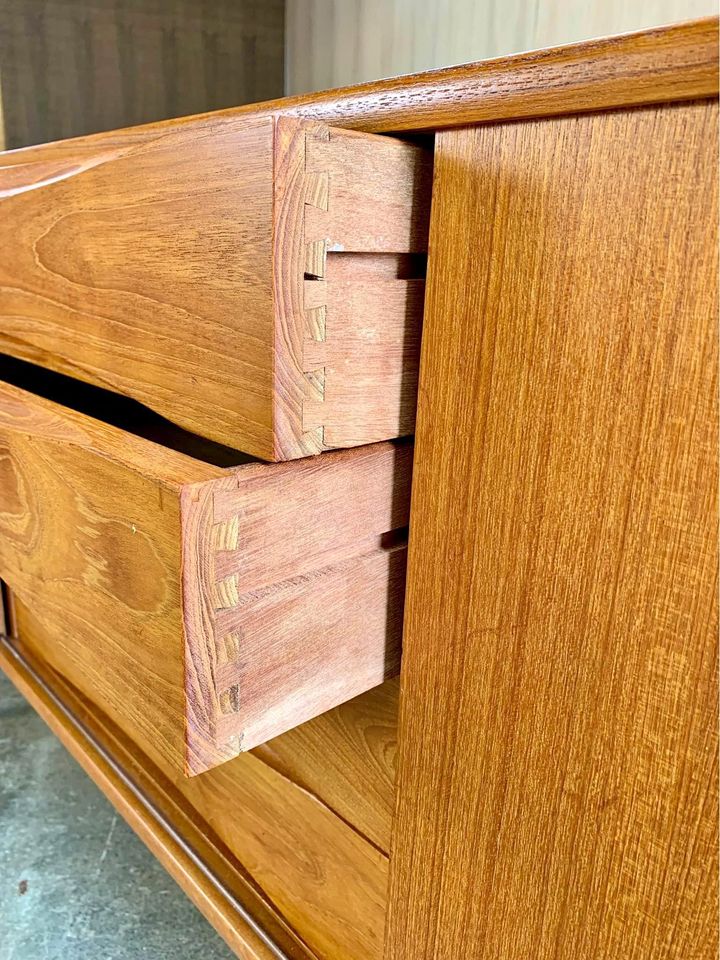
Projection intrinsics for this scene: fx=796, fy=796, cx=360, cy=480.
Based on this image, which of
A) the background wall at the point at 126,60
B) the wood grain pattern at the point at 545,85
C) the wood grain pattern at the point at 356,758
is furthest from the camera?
the background wall at the point at 126,60

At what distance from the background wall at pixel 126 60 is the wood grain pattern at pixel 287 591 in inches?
29.9

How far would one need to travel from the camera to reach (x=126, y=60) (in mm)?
986

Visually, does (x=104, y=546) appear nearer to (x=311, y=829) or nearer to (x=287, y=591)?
(x=287, y=591)

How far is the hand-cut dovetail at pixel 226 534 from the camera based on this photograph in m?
0.39

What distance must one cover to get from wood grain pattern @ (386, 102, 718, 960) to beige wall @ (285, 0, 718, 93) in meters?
0.38

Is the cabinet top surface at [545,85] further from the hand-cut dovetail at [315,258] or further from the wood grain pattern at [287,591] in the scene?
the wood grain pattern at [287,591]

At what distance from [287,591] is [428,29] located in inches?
27.8

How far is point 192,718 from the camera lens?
410mm

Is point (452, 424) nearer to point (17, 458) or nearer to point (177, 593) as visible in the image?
point (177, 593)

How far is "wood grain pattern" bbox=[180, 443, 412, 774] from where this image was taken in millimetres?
396

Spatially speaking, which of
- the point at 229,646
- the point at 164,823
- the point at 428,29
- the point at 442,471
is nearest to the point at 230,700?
the point at 229,646

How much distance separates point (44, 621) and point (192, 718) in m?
0.19

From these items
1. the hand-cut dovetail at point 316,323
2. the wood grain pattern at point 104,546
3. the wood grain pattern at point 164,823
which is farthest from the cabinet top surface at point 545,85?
the wood grain pattern at point 164,823

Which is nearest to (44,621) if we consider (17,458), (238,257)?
(17,458)
